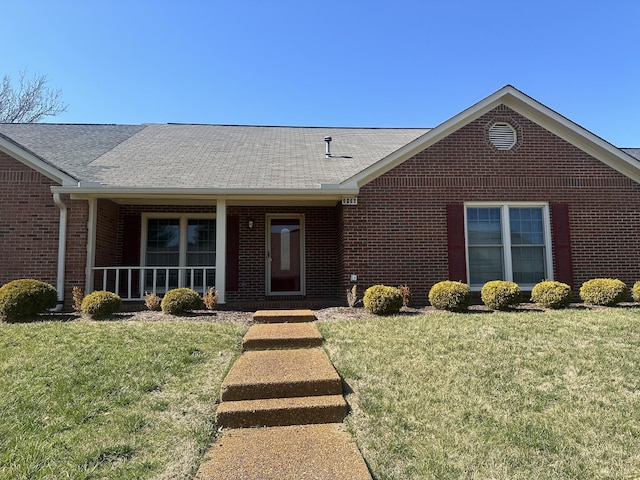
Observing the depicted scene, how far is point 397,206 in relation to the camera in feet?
30.2

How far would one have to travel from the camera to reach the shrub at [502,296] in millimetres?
7842

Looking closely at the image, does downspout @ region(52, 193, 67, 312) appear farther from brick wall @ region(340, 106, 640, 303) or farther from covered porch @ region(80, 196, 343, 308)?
brick wall @ region(340, 106, 640, 303)

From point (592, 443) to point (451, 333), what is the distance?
9.13ft

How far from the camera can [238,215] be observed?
1055 cm

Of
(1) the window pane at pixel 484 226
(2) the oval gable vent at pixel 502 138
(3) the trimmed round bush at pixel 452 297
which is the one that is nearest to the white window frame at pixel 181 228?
(3) the trimmed round bush at pixel 452 297

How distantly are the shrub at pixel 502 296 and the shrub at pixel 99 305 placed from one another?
23.6 ft

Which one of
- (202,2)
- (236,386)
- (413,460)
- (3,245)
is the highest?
(202,2)

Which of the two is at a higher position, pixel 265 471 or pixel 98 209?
pixel 98 209

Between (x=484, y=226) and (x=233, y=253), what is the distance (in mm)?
6116

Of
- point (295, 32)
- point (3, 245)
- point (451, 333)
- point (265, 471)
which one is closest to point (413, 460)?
point (265, 471)

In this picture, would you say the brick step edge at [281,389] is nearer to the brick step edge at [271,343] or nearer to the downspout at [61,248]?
the brick step edge at [271,343]

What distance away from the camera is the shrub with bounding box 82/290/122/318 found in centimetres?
740

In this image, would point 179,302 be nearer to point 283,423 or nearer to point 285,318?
point 285,318

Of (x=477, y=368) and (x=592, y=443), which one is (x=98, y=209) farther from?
(x=592, y=443)
